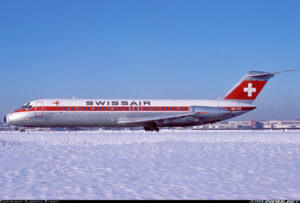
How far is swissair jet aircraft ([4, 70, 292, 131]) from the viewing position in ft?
110

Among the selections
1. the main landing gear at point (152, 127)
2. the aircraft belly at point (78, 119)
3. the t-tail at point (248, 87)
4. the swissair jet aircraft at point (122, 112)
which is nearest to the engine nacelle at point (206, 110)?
the swissair jet aircraft at point (122, 112)

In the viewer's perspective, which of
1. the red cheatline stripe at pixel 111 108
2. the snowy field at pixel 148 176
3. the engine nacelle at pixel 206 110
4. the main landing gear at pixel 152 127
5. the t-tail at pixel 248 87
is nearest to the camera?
the snowy field at pixel 148 176

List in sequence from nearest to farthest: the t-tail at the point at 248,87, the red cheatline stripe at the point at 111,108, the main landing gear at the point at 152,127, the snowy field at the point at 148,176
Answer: the snowy field at the point at 148,176 → the red cheatline stripe at the point at 111,108 → the main landing gear at the point at 152,127 → the t-tail at the point at 248,87

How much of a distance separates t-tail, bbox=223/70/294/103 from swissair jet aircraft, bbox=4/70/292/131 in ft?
2.94

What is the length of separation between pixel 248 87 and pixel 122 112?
14931 millimetres

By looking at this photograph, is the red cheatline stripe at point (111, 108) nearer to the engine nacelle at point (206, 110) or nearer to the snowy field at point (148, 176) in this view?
the engine nacelle at point (206, 110)

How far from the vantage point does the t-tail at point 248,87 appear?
37312 millimetres

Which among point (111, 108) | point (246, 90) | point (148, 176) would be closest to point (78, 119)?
point (111, 108)

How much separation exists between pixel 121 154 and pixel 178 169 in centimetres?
393

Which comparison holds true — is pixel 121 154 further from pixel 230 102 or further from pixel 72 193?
pixel 230 102

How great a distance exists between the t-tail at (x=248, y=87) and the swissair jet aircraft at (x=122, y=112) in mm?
896

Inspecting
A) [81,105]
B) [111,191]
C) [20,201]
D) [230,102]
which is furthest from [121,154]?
[230,102]

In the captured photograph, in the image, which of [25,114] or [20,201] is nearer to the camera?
[20,201]

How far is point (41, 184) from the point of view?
24.7ft
